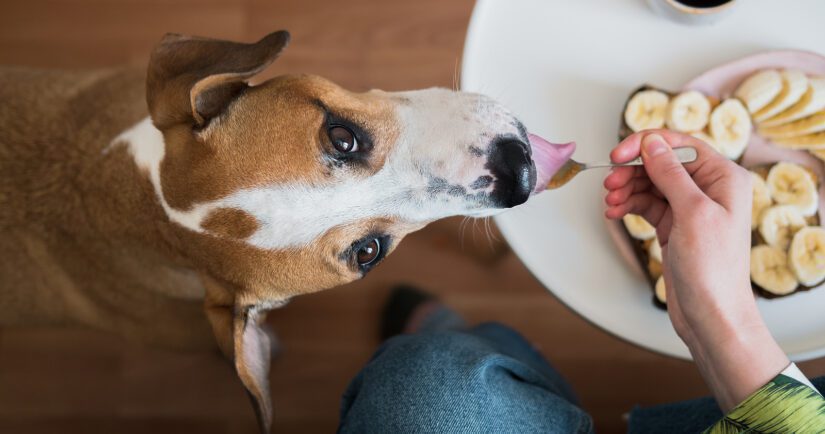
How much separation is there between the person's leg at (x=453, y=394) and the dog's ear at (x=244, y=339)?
0.34m

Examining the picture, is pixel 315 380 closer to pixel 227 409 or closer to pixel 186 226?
pixel 227 409

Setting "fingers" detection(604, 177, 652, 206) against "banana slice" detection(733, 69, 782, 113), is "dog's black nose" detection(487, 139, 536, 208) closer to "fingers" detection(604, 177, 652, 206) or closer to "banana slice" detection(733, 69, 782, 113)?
"fingers" detection(604, 177, 652, 206)

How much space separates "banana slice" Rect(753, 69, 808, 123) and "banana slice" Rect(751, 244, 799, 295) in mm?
336

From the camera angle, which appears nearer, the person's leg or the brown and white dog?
the brown and white dog

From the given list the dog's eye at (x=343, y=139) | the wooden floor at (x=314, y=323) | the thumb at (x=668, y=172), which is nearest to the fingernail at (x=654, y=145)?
the thumb at (x=668, y=172)

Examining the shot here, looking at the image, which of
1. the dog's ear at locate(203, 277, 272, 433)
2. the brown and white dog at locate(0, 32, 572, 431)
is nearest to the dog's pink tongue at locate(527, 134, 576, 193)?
the brown and white dog at locate(0, 32, 572, 431)

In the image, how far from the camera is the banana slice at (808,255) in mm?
1574

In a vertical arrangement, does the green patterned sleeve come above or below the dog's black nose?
below

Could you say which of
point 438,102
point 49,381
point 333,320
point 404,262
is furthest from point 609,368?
point 49,381

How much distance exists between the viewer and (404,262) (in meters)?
2.78

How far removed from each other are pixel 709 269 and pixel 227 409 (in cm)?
211

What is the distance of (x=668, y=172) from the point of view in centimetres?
141

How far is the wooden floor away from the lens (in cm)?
273

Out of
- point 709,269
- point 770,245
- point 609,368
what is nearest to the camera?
point 709,269
